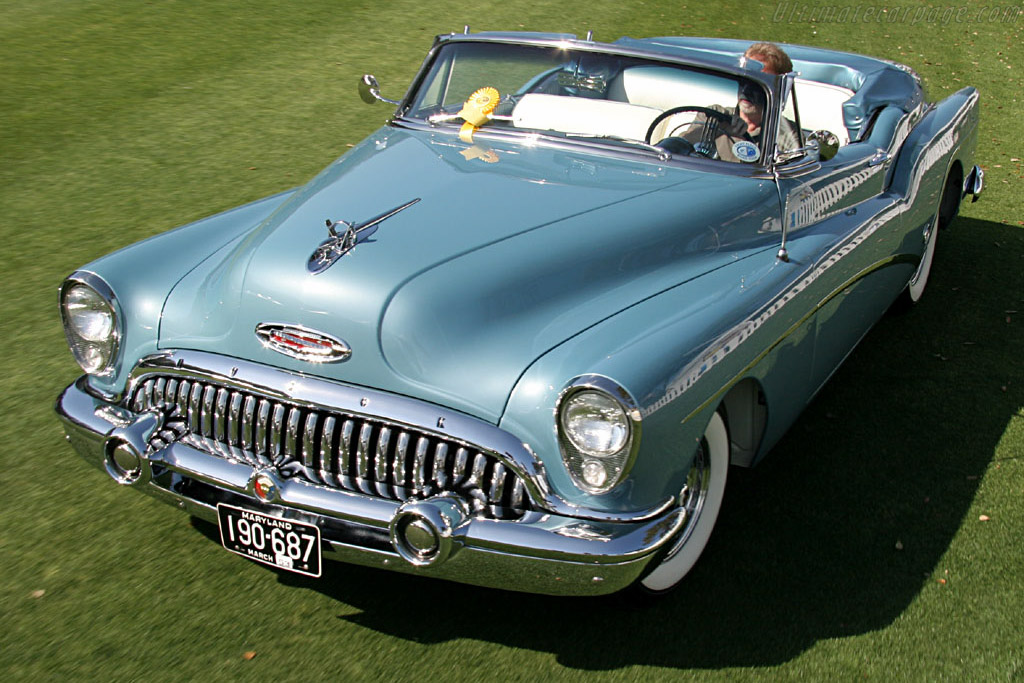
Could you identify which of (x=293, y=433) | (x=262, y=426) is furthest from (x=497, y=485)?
(x=262, y=426)

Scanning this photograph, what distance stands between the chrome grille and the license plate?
5.8 inches

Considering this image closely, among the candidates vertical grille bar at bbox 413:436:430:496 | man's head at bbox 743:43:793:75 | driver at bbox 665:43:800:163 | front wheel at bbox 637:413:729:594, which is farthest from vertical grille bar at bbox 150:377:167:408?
man's head at bbox 743:43:793:75

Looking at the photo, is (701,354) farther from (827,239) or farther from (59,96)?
(59,96)

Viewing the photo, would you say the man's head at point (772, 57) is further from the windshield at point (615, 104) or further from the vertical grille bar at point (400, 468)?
the vertical grille bar at point (400, 468)

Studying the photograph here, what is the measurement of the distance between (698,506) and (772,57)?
2.25m

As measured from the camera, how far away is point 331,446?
9.66 ft

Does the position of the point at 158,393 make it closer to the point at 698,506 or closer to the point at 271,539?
the point at 271,539

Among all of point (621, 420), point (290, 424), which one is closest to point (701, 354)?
point (621, 420)

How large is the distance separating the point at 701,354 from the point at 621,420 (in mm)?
415

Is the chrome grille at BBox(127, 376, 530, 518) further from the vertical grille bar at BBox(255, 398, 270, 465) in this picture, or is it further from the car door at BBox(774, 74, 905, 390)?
the car door at BBox(774, 74, 905, 390)

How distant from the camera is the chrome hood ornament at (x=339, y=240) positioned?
3.21 m

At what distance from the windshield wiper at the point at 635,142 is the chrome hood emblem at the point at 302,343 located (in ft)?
5.12

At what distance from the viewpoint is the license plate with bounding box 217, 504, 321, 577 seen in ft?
9.64

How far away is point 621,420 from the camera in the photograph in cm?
275
